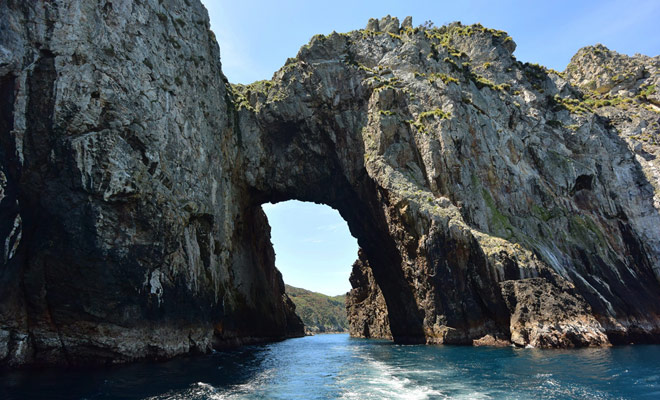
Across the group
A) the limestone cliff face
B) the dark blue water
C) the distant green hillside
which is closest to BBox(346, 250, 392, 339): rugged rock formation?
the limestone cliff face

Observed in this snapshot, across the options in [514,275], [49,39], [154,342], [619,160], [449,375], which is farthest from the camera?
[619,160]

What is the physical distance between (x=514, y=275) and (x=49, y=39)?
3667cm

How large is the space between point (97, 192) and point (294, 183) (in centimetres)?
2610

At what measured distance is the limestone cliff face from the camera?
1969 centimetres

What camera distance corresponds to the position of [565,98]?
171ft

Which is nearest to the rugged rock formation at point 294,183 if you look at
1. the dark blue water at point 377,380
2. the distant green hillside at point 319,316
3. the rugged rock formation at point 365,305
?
the rugged rock formation at point 365,305

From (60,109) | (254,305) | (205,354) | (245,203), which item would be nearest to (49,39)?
(60,109)

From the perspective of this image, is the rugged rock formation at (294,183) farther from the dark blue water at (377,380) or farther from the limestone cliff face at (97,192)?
the dark blue water at (377,380)

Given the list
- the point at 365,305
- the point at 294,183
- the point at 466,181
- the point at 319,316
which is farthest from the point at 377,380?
the point at 319,316

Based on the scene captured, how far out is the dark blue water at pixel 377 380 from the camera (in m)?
13.8

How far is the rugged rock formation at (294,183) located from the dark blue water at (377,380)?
15.6ft

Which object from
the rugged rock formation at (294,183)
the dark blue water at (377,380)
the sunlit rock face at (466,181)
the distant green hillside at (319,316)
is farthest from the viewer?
the distant green hillside at (319,316)

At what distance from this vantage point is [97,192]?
21344mm

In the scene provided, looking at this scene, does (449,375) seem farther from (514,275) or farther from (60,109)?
(60,109)
